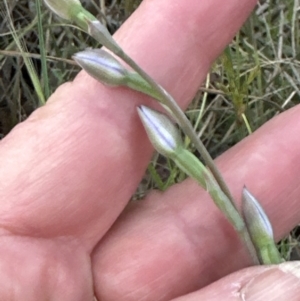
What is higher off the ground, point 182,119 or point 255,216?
point 182,119

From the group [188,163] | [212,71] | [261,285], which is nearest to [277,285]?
[261,285]

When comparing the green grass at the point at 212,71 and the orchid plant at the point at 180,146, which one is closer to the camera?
the orchid plant at the point at 180,146

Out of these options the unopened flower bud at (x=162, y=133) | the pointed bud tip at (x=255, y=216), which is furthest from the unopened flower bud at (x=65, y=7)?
the pointed bud tip at (x=255, y=216)

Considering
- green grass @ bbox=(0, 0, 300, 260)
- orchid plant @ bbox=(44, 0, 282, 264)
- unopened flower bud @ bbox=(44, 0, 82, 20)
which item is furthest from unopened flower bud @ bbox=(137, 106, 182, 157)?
green grass @ bbox=(0, 0, 300, 260)

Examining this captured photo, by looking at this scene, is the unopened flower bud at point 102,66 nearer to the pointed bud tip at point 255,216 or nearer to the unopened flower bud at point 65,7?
the unopened flower bud at point 65,7

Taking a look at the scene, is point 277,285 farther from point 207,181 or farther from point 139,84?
point 139,84

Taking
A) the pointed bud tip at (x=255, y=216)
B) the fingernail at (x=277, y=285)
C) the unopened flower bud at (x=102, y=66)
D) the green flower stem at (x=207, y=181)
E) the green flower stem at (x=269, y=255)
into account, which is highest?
the unopened flower bud at (x=102, y=66)
